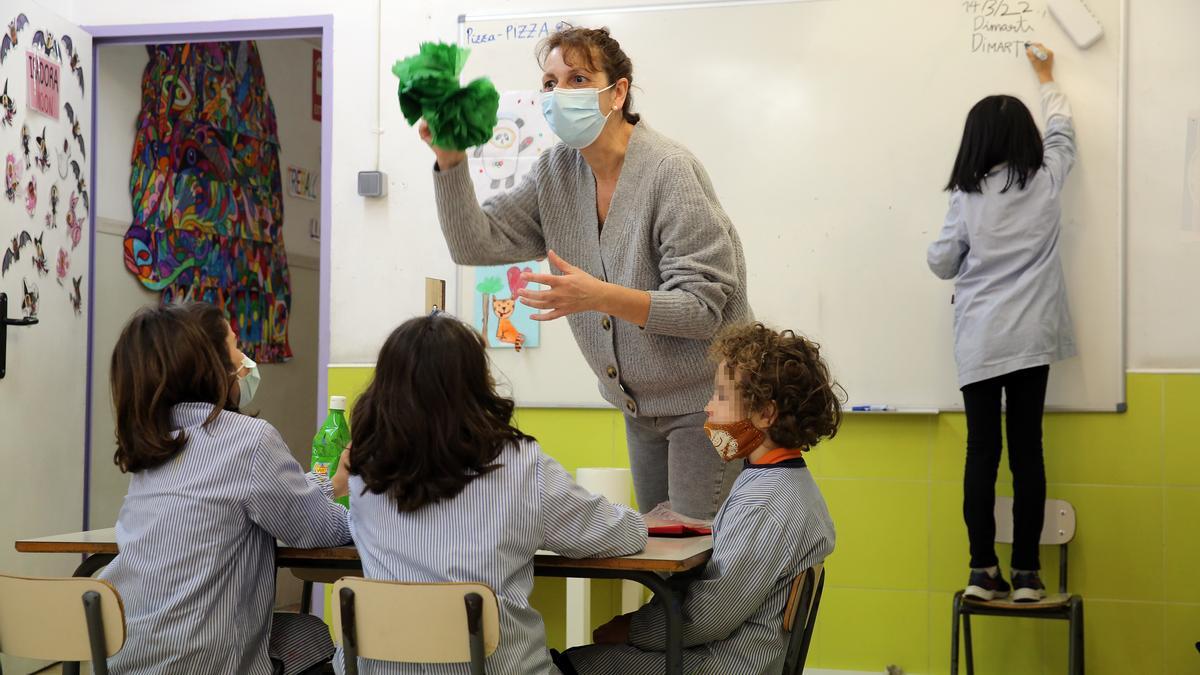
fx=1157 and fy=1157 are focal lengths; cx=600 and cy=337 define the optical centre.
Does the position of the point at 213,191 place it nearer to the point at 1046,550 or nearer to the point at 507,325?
the point at 507,325

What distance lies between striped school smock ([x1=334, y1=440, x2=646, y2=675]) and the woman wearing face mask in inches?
16.0

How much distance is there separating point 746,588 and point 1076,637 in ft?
6.15

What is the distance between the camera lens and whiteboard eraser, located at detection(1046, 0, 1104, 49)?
3.72m

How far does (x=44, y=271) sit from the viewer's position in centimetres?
406

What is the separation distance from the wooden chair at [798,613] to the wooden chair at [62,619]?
109cm

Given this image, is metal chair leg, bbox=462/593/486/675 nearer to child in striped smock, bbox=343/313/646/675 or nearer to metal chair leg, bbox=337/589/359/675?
child in striped smock, bbox=343/313/646/675

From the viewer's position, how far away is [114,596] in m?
1.83

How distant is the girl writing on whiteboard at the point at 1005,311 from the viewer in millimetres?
3424

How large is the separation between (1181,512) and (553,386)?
6.88 ft

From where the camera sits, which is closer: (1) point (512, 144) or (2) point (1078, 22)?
(2) point (1078, 22)

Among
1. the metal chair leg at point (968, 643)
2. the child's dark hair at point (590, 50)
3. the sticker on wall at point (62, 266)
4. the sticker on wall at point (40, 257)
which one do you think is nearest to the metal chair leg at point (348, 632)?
the child's dark hair at point (590, 50)

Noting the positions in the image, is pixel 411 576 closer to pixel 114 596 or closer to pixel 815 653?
pixel 114 596

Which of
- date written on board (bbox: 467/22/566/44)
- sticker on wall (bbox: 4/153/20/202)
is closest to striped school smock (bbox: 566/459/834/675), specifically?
date written on board (bbox: 467/22/566/44)

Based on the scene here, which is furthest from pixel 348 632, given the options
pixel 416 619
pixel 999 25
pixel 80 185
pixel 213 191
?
pixel 213 191
